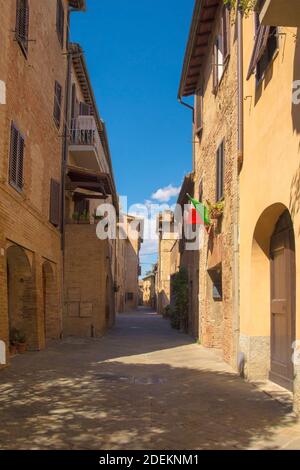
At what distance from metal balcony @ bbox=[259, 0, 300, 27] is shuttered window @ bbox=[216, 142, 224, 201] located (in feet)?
19.5

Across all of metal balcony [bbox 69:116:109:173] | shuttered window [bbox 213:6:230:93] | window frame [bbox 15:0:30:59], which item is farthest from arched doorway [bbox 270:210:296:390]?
metal balcony [bbox 69:116:109:173]

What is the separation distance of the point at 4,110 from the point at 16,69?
1478mm

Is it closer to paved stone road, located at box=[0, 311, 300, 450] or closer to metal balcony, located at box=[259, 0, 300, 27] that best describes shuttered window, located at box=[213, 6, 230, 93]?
metal balcony, located at box=[259, 0, 300, 27]

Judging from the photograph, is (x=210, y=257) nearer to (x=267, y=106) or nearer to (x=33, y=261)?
(x=33, y=261)

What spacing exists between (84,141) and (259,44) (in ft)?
41.0

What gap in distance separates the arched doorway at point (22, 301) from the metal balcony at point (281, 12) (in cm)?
881

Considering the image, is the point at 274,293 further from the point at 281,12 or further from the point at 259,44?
the point at 281,12

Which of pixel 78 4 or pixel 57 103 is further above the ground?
pixel 78 4

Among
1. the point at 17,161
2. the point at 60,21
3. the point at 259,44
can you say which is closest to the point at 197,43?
the point at 60,21

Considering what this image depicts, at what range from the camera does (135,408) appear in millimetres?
6668

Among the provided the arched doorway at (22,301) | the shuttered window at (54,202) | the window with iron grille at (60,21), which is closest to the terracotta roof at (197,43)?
the window with iron grille at (60,21)

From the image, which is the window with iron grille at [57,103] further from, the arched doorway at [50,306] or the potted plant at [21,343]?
the potted plant at [21,343]
